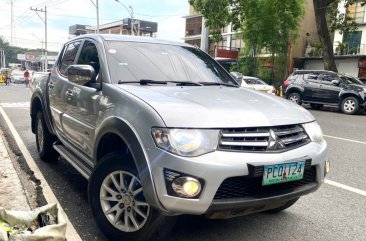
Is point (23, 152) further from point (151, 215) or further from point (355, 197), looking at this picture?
point (355, 197)

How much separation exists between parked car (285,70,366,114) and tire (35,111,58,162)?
12.3m

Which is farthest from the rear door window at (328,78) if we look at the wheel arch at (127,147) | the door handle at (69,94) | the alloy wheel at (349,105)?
the wheel arch at (127,147)

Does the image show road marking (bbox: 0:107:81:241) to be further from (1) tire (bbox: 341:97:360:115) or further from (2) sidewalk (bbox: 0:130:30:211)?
(1) tire (bbox: 341:97:360:115)

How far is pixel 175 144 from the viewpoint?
2.50 metres

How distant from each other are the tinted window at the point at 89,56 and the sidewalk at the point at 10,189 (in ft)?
4.82

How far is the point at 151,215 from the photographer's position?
106 inches

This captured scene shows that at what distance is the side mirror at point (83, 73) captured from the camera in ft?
11.3

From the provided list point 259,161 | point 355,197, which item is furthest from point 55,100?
point 355,197

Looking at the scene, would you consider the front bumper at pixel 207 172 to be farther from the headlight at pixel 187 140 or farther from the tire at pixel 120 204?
the tire at pixel 120 204

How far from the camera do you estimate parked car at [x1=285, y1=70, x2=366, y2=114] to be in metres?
14.4

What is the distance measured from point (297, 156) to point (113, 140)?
1.49 metres

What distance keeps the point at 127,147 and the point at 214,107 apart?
75cm

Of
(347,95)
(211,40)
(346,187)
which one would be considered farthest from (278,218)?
(211,40)

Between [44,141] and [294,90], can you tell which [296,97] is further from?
[44,141]
